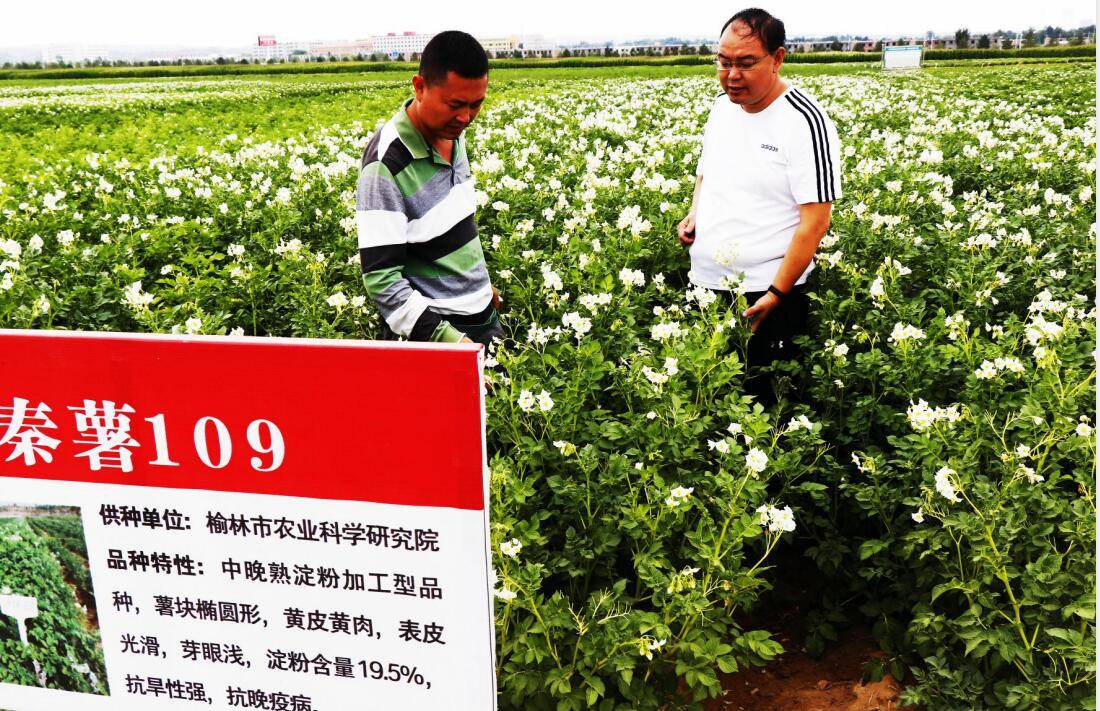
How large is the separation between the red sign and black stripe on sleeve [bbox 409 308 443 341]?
3.49 feet

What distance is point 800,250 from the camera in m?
3.29

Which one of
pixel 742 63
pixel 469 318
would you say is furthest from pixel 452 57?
pixel 742 63

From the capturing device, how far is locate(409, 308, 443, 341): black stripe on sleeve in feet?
8.60

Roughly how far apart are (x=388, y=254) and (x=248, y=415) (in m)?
1.10

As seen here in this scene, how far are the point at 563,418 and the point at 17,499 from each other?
1.53 metres

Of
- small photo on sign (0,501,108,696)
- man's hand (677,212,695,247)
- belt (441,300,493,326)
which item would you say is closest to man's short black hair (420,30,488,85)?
belt (441,300,493,326)

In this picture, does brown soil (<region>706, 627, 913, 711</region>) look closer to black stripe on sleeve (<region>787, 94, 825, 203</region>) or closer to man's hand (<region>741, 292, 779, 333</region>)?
man's hand (<region>741, 292, 779, 333</region>)

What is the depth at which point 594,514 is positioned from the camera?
2637mm

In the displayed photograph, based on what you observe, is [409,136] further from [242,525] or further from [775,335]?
Answer: [775,335]

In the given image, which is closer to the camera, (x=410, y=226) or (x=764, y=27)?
(x=410, y=226)

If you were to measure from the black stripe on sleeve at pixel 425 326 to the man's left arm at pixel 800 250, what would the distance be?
1.32 meters

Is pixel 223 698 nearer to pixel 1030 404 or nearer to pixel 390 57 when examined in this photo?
pixel 1030 404

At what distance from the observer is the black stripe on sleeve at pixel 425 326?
2621 mm

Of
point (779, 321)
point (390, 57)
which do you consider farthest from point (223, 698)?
point (390, 57)
